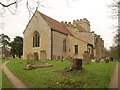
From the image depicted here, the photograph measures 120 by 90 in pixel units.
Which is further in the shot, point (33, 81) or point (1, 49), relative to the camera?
point (1, 49)

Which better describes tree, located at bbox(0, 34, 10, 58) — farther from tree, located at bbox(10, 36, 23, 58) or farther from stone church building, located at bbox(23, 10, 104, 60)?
stone church building, located at bbox(23, 10, 104, 60)

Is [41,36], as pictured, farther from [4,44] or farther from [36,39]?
[4,44]

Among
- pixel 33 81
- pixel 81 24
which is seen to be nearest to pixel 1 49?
pixel 81 24

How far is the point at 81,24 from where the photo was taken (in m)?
73.5

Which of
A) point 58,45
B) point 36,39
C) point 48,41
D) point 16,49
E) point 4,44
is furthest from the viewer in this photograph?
point 4,44

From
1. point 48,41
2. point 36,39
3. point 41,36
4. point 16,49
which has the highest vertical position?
point 41,36

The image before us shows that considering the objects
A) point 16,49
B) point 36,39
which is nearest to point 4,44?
point 16,49

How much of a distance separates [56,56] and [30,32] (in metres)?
7.55

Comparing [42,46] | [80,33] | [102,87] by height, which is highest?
[80,33]

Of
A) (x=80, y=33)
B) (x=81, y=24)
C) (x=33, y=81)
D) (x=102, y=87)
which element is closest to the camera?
(x=102, y=87)

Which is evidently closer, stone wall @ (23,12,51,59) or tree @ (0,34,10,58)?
stone wall @ (23,12,51,59)

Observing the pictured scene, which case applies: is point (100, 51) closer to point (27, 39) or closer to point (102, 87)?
point (27, 39)

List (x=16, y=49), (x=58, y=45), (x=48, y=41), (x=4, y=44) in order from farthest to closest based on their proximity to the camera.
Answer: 1. (x=4, y=44)
2. (x=16, y=49)
3. (x=58, y=45)
4. (x=48, y=41)

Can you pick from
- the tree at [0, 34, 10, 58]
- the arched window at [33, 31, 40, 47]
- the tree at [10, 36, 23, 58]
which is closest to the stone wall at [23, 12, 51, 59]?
the arched window at [33, 31, 40, 47]
